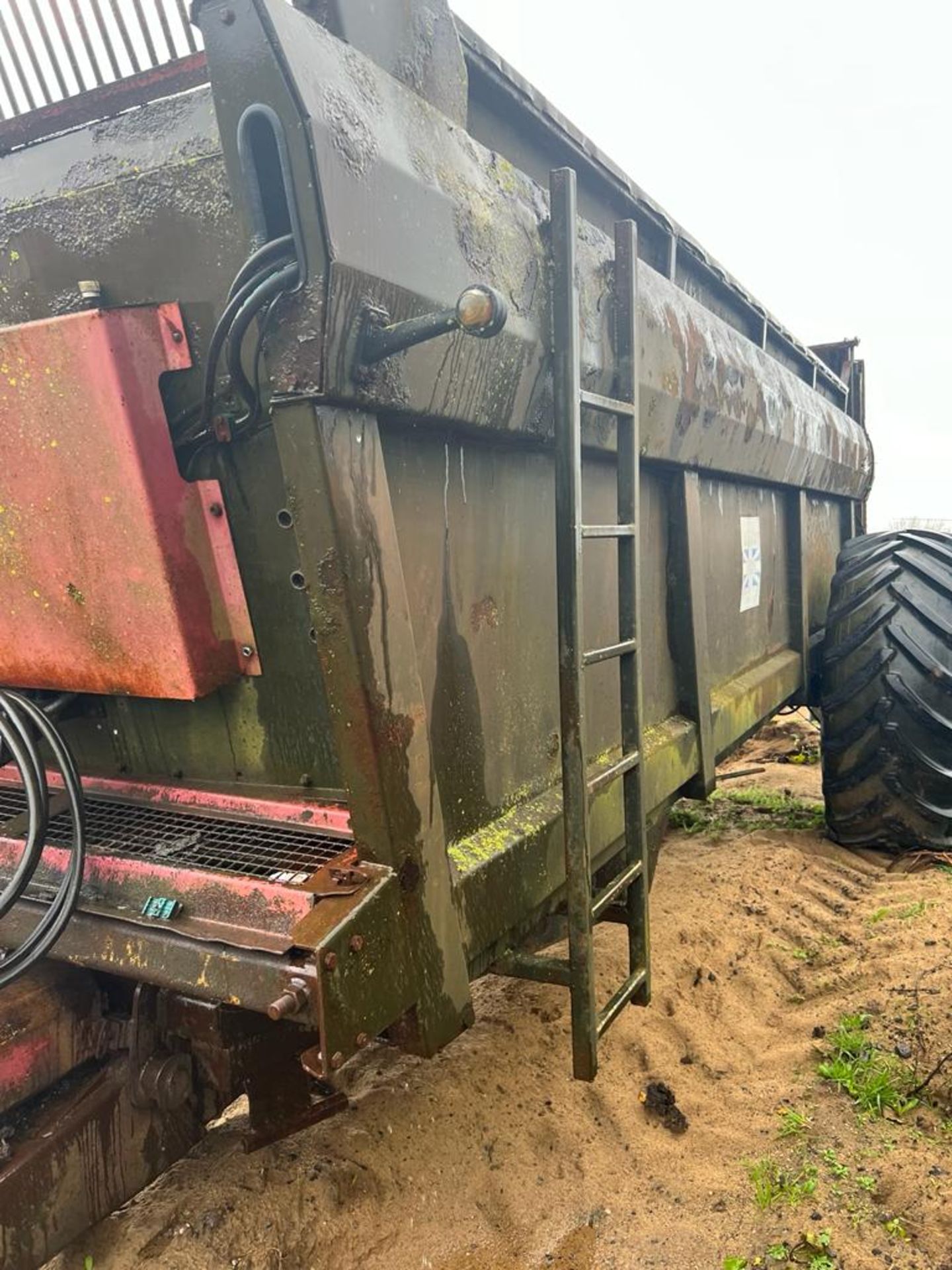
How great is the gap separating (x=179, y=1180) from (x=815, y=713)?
14.1ft

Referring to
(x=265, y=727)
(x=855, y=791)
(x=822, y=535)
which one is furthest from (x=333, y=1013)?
(x=822, y=535)

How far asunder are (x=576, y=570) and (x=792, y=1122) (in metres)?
1.59

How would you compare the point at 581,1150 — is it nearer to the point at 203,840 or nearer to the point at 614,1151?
the point at 614,1151

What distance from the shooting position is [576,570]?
1.71 m

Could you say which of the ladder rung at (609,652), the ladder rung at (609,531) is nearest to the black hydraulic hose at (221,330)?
the ladder rung at (609,531)

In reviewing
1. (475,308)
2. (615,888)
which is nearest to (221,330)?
(475,308)

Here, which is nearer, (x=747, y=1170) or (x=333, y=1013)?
(x=333, y=1013)

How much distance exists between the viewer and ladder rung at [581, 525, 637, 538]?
1777 mm

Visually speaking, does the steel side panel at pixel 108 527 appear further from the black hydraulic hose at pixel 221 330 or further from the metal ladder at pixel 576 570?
the metal ladder at pixel 576 570

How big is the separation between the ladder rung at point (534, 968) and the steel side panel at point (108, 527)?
846mm

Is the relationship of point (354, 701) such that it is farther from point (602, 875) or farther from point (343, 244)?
point (602, 875)

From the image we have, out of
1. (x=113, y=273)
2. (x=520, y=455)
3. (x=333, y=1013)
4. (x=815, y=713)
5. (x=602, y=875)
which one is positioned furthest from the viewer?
(x=815, y=713)

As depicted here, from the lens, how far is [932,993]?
2.65 metres

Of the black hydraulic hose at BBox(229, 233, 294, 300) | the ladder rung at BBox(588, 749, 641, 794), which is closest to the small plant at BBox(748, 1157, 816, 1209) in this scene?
the ladder rung at BBox(588, 749, 641, 794)
